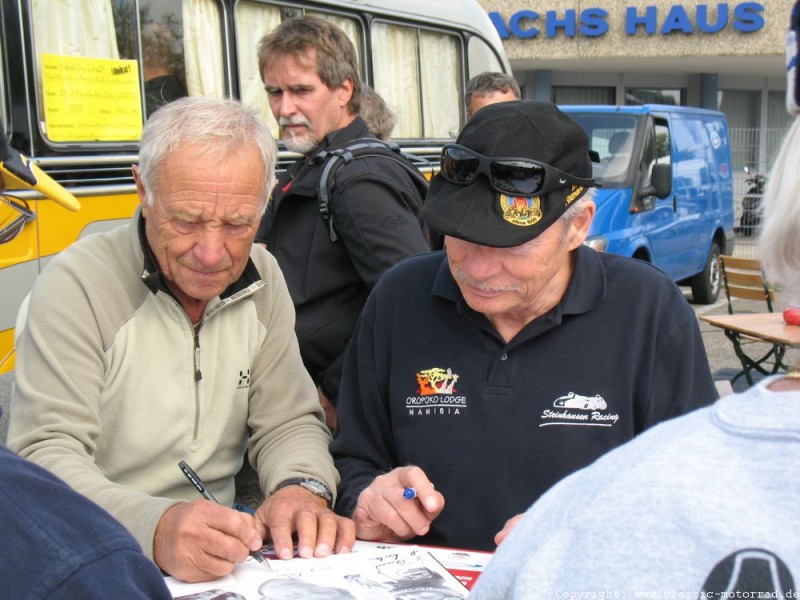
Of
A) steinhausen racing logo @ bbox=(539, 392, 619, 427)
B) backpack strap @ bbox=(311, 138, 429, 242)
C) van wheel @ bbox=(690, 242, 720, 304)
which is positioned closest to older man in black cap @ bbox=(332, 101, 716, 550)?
steinhausen racing logo @ bbox=(539, 392, 619, 427)

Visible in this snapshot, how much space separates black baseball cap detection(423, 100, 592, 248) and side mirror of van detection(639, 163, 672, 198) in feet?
23.7

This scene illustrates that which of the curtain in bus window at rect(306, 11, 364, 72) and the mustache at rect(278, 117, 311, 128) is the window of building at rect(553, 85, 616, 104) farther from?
the mustache at rect(278, 117, 311, 128)

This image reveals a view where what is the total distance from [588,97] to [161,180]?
23.0 m

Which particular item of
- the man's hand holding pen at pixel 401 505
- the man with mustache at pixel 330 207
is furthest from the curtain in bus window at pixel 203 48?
the man's hand holding pen at pixel 401 505

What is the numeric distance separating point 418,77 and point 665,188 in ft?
9.13

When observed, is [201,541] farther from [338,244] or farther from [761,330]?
[761,330]

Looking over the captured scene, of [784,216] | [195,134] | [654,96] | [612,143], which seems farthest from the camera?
[654,96]

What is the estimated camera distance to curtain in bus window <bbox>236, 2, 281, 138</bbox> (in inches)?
243

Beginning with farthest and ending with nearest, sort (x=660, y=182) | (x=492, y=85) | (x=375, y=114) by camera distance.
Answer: (x=660, y=182) → (x=492, y=85) → (x=375, y=114)

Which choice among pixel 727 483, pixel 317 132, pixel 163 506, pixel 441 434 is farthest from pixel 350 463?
pixel 317 132

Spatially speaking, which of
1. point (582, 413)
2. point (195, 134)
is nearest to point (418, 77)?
point (195, 134)

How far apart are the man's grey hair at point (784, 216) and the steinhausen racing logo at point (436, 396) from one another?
1113 mm

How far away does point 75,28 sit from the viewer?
16.6 ft

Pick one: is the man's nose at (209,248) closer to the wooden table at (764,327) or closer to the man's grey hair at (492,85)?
the man's grey hair at (492,85)
